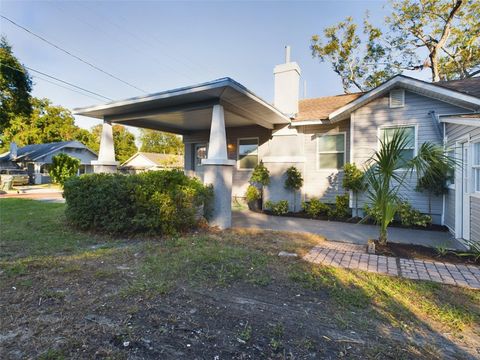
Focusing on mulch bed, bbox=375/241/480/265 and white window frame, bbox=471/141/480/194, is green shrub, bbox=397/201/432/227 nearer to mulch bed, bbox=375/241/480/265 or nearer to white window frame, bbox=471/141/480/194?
white window frame, bbox=471/141/480/194

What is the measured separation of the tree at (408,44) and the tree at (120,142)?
36089 millimetres

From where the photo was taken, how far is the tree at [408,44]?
15586 millimetres

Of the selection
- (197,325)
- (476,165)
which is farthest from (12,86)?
(476,165)

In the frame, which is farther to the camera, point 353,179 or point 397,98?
point 353,179

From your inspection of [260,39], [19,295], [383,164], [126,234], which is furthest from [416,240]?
[260,39]

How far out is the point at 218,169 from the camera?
21.7 ft

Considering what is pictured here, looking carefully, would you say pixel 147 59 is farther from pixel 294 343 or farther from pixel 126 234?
pixel 294 343

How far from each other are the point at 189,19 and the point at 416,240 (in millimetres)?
12986

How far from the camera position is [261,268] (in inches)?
157

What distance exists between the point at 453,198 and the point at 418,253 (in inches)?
103

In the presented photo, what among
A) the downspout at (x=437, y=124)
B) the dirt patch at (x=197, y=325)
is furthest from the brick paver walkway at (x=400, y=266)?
the downspout at (x=437, y=124)

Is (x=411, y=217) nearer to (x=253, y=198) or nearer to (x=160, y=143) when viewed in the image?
(x=253, y=198)

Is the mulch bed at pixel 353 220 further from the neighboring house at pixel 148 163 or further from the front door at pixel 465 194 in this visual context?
the neighboring house at pixel 148 163

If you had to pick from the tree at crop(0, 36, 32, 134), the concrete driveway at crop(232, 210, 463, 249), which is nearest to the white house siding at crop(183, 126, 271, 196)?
the concrete driveway at crop(232, 210, 463, 249)
